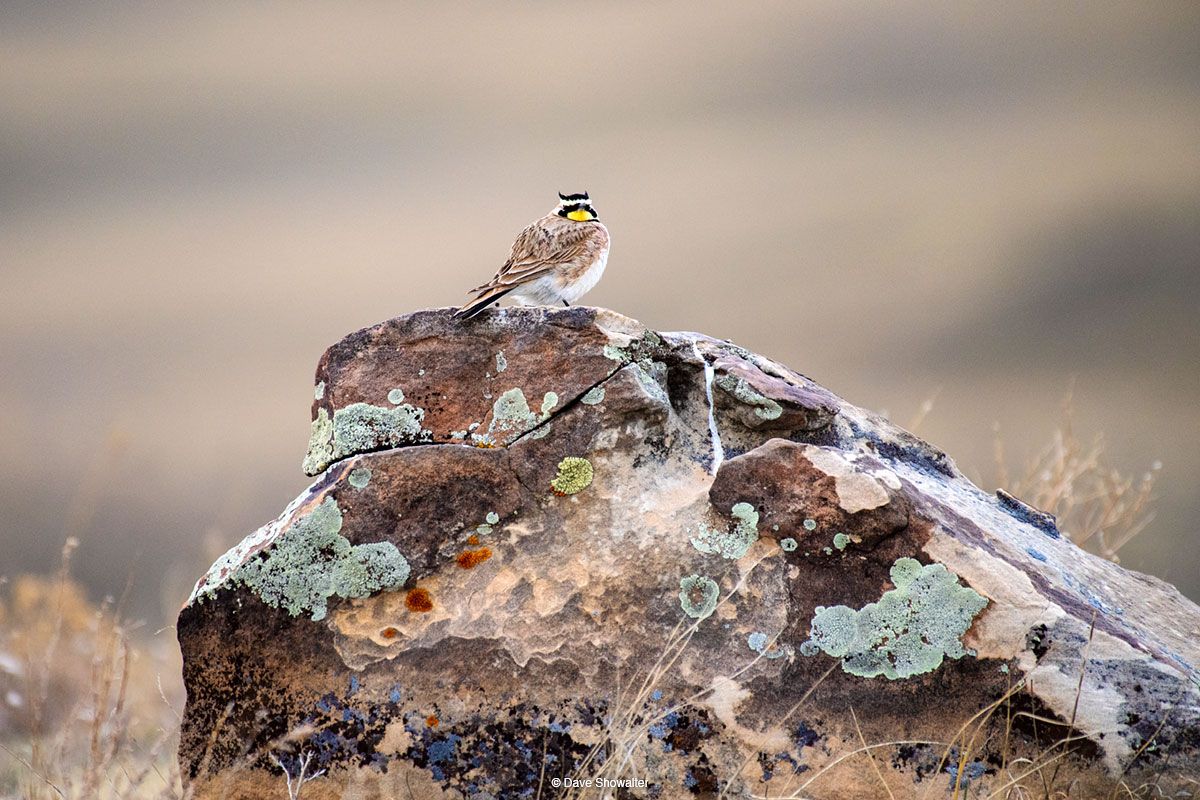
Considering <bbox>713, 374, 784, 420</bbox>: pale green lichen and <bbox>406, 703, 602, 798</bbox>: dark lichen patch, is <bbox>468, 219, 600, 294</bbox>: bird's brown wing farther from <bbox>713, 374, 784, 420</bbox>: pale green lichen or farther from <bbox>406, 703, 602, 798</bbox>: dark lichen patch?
<bbox>406, 703, 602, 798</bbox>: dark lichen patch

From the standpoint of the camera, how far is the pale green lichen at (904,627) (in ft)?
13.1

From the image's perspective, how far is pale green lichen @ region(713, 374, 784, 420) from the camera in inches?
177

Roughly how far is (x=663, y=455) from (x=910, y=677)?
4.36 feet

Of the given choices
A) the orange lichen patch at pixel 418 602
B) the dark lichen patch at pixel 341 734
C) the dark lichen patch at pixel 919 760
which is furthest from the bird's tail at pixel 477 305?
the dark lichen patch at pixel 919 760

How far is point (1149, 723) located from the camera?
3.84 meters

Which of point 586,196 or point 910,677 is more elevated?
point 586,196

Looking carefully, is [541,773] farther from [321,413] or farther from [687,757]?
[321,413]

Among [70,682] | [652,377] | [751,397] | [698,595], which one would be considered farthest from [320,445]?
[70,682]

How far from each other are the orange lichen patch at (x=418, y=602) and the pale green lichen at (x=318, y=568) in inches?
2.7

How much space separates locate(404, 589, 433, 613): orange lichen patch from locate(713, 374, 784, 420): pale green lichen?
1.57 m

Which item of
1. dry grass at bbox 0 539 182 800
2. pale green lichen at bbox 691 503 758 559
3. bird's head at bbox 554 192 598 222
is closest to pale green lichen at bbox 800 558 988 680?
pale green lichen at bbox 691 503 758 559

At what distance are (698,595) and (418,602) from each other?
1.15m

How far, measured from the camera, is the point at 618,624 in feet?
13.6

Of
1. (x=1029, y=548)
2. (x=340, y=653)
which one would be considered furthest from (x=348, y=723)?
(x=1029, y=548)
